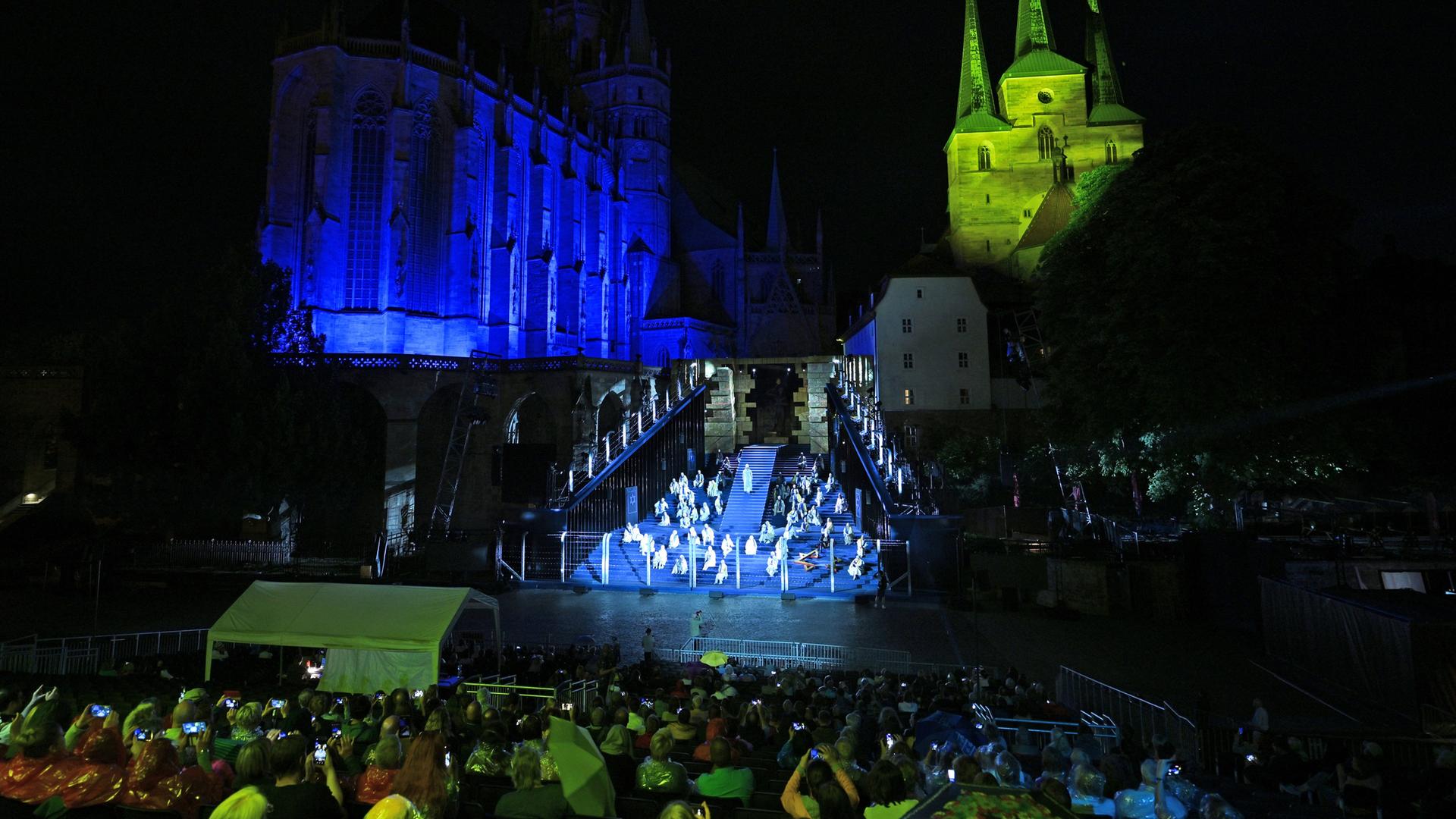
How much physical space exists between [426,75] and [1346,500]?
38.1 meters

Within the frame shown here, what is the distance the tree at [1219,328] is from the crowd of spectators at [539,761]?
47.5 feet

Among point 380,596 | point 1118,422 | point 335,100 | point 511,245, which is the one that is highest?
point 335,100

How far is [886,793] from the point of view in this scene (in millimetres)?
3883

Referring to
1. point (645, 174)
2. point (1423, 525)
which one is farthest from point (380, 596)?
point (645, 174)

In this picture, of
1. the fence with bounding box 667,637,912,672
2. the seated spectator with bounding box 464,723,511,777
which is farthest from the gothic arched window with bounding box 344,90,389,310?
the seated spectator with bounding box 464,723,511,777

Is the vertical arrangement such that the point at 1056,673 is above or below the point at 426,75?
below

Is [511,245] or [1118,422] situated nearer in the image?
[1118,422]

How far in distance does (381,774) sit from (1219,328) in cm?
2123

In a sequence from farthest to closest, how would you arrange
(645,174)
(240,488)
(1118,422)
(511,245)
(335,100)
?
(645,174) < (511,245) < (335,100) < (240,488) < (1118,422)

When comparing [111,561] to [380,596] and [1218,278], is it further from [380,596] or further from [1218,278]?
[1218,278]

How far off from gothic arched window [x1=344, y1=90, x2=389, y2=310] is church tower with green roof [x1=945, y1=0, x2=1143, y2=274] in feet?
125

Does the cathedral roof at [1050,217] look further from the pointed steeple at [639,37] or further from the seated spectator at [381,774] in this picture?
the seated spectator at [381,774]

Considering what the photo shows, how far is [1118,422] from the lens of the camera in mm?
22000

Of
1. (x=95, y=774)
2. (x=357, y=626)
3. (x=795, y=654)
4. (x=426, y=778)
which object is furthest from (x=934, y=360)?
(x=95, y=774)
